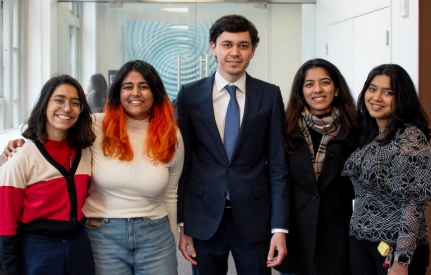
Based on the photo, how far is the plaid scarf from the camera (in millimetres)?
1926

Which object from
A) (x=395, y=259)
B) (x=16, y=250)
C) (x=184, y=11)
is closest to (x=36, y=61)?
(x=184, y=11)

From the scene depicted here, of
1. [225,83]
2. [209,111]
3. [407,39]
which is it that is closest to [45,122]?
[209,111]

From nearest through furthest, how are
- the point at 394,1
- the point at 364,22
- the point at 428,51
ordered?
the point at 428,51 → the point at 394,1 → the point at 364,22

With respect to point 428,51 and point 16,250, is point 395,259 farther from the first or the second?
point 428,51

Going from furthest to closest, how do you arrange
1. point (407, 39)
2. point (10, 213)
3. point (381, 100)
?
point (407, 39) < point (381, 100) < point (10, 213)

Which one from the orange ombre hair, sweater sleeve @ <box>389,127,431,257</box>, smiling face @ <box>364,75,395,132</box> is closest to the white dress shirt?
the orange ombre hair

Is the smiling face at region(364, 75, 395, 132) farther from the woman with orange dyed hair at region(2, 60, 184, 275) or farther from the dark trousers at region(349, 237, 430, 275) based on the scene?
the woman with orange dyed hair at region(2, 60, 184, 275)

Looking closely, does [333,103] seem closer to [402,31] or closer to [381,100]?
[381,100]

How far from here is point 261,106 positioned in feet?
6.38

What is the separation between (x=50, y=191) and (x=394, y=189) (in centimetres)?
129

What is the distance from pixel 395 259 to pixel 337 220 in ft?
1.09

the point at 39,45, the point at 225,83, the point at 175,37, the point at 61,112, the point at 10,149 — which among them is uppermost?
the point at 175,37

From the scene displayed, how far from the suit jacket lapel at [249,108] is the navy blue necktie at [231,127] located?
0.03m

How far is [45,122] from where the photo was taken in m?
1.65
